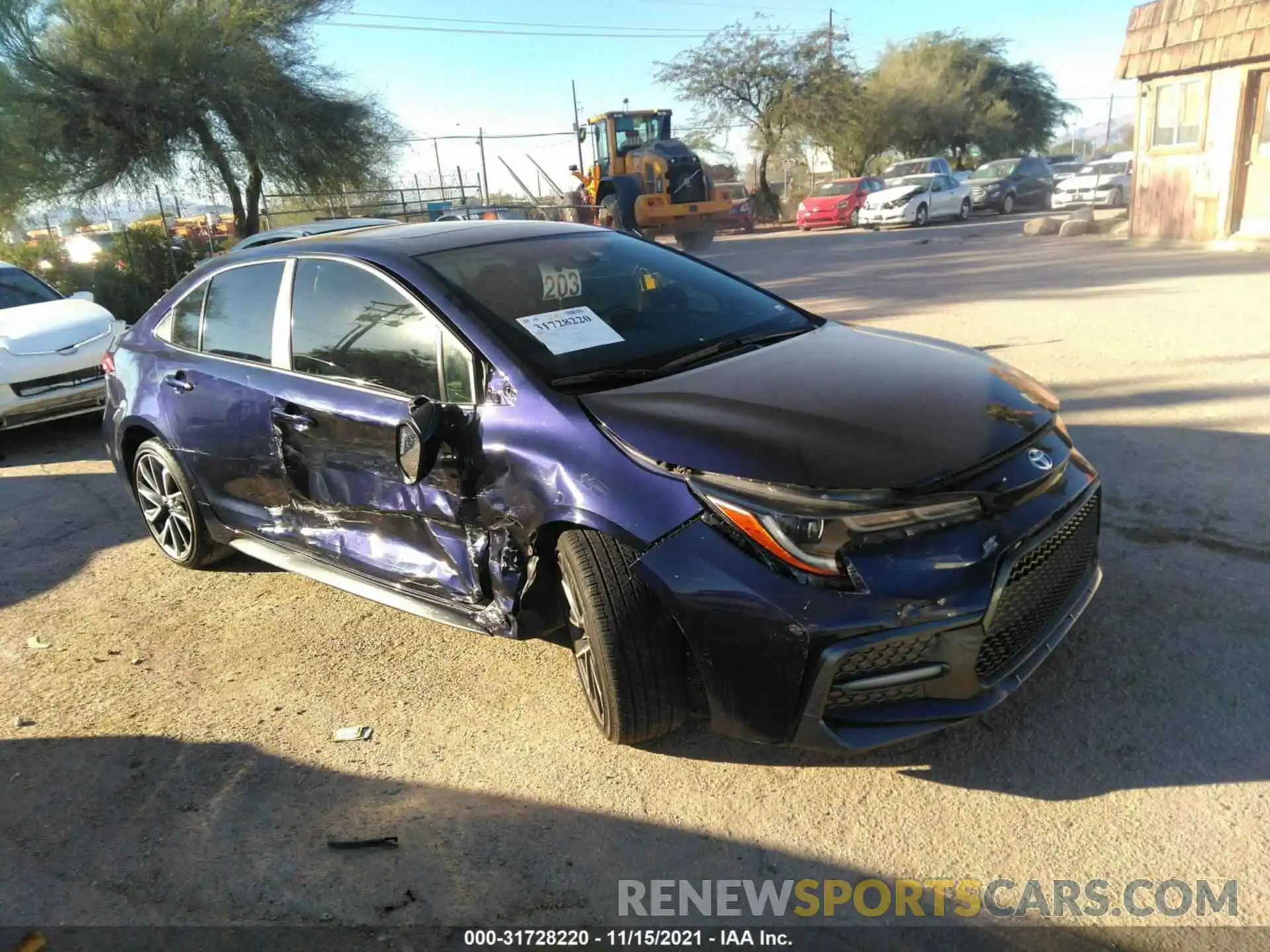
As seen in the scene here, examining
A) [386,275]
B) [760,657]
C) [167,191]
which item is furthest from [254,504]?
[167,191]

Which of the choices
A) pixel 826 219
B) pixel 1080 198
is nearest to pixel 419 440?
pixel 1080 198

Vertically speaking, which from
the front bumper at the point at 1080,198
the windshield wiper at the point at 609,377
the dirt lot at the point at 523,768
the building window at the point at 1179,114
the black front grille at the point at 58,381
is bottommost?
the dirt lot at the point at 523,768

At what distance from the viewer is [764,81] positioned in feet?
125

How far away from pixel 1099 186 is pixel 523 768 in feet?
83.2

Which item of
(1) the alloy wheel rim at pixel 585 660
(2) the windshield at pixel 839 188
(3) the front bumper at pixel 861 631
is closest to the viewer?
(3) the front bumper at pixel 861 631

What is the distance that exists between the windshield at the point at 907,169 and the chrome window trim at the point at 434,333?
27.5 m

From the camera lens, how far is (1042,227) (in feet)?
63.1

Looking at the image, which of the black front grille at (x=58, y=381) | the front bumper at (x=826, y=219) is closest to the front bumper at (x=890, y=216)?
the front bumper at (x=826, y=219)

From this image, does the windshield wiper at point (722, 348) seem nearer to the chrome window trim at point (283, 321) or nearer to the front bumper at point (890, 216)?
the chrome window trim at point (283, 321)

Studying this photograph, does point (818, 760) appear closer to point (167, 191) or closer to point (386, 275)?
point (386, 275)

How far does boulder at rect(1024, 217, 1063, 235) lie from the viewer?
757 inches

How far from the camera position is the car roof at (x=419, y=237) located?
3725 millimetres

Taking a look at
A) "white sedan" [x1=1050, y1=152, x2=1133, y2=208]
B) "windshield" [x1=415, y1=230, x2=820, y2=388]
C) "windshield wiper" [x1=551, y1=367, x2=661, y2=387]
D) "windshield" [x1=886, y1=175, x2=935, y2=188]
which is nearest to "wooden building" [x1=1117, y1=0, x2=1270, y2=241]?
"white sedan" [x1=1050, y1=152, x2=1133, y2=208]

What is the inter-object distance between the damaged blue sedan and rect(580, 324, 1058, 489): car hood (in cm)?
1
